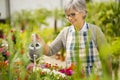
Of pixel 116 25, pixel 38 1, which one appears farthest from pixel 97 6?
pixel 38 1

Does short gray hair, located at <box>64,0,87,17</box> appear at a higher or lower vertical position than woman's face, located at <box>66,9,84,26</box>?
→ higher

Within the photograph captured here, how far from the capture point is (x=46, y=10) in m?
13.9

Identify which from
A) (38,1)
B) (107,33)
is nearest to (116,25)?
(107,33)

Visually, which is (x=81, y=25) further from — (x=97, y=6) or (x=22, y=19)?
(x=22, y=19)

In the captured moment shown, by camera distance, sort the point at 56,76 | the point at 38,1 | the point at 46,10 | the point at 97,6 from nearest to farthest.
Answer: the point at 56,76 < the point at 97,6 < the point at 46,10 < the point at 38,1

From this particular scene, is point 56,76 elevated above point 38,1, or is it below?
below

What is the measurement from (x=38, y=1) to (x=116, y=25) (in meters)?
6.96

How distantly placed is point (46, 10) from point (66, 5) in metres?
11.5

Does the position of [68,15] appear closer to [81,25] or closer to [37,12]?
[81,25]

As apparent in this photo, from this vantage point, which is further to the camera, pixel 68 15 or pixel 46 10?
pixel 46 10

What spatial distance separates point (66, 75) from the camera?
1553 millimetres

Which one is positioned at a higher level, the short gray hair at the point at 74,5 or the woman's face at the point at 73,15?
the short gray hair at the point at 74,5

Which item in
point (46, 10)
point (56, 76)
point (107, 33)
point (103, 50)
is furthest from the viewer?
point (46, 10)

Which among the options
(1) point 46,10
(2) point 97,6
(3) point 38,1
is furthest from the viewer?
(3) point 38,1
